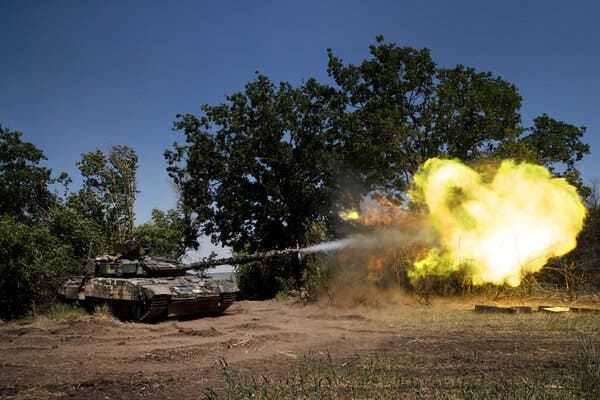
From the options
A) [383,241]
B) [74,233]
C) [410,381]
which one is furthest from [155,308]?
[410,381]

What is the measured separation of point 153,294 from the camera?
14102 mm

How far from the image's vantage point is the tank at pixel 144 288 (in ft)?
47.8

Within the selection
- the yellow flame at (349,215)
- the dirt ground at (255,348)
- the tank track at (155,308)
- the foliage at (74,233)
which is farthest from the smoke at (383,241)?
the foliage at (74,233)

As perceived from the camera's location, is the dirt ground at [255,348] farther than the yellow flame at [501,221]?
No

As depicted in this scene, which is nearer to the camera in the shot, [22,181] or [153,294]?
[153,294]

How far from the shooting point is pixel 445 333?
1024 centimetres

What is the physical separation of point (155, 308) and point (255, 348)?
6.01 meters

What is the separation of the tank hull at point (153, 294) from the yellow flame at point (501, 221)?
789cm

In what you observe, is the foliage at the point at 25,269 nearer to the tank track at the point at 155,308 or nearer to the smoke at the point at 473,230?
the tank track at the point at 155,308

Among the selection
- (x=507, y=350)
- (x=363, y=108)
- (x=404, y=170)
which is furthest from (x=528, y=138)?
(x=507, y=350)

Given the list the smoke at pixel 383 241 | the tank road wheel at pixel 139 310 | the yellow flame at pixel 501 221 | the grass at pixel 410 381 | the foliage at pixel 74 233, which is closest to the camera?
the grass at pixel 410 381

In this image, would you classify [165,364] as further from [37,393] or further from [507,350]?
[507,350]

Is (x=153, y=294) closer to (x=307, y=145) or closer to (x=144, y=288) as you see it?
(x=144, y=288)

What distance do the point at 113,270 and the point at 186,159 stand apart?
14.5m
